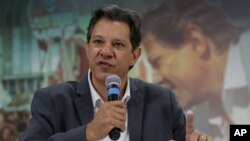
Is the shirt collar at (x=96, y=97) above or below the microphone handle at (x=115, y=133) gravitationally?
above

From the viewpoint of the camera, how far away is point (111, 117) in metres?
1.42

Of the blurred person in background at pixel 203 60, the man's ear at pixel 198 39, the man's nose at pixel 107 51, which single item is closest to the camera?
the man's nose at pixel 107 51

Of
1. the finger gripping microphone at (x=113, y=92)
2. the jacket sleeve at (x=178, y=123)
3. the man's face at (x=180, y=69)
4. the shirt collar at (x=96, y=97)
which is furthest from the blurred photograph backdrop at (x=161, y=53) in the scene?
the finger gripping microphone at (x=113, y=92)

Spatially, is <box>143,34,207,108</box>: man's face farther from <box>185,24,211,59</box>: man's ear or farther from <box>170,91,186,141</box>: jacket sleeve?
<box>170,91,186,141</box>: jacket sleeve

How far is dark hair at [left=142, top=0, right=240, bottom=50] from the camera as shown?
4.22 metres

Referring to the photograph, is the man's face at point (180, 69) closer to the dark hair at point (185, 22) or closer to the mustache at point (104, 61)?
the dark hair at point (185, 22)

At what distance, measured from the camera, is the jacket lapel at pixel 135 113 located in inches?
72.3

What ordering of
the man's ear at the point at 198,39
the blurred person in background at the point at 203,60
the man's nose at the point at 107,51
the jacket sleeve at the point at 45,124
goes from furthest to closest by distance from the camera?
1. the man's ear at the point at 198,39
2. the blurred person in background at the point at 203,60
3. the man's nose at the point at 107,51
4. the jacket sleeve at the point at 45,124

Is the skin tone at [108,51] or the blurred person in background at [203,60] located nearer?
the skin tone at [108,51]

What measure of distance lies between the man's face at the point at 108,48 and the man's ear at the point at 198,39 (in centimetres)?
245

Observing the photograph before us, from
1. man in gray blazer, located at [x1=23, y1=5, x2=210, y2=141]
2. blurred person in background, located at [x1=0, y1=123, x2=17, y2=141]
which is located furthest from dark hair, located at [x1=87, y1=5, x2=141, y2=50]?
blurred person in background, located at [x1=0, y1=123, x2=17, y2=141]

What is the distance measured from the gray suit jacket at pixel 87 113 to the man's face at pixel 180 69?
2.20 meters

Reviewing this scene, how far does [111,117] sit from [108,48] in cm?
42

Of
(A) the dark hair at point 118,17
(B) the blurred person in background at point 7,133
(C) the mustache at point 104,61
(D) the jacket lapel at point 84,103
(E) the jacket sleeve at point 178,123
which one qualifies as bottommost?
(B) the blurred person in background at point 7,133
